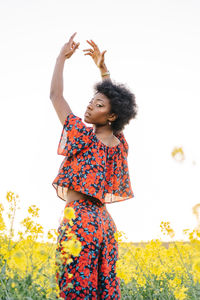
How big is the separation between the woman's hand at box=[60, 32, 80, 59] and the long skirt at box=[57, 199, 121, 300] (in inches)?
45.1

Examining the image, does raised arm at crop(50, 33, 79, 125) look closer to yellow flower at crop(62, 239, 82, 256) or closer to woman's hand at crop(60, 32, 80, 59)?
woman's hand at crop(60, 32, 80, 59)

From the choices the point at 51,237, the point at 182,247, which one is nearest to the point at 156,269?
the point at 182,247

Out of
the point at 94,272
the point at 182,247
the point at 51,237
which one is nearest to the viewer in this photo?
the point at 94,272

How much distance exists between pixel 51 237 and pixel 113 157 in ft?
2.57

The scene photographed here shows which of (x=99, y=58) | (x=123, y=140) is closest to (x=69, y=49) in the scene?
(x=99, y=58)

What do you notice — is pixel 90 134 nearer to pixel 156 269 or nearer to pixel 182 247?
pixel 156 269

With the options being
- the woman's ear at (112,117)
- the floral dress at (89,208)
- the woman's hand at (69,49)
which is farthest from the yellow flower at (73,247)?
the woman's hand at (69,49)

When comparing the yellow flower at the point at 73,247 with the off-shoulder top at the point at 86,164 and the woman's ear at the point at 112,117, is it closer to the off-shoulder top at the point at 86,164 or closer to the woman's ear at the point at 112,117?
the off-shoulder top at the point at 86,164

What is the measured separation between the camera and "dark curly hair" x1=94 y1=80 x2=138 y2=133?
8.88 ft

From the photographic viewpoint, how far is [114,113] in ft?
8.91

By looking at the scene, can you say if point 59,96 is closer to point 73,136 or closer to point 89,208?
point 73,136

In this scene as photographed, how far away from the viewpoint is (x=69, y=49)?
9.02 feet

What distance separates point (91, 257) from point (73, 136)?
0.83 metres

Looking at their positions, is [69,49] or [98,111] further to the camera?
[69,49]
